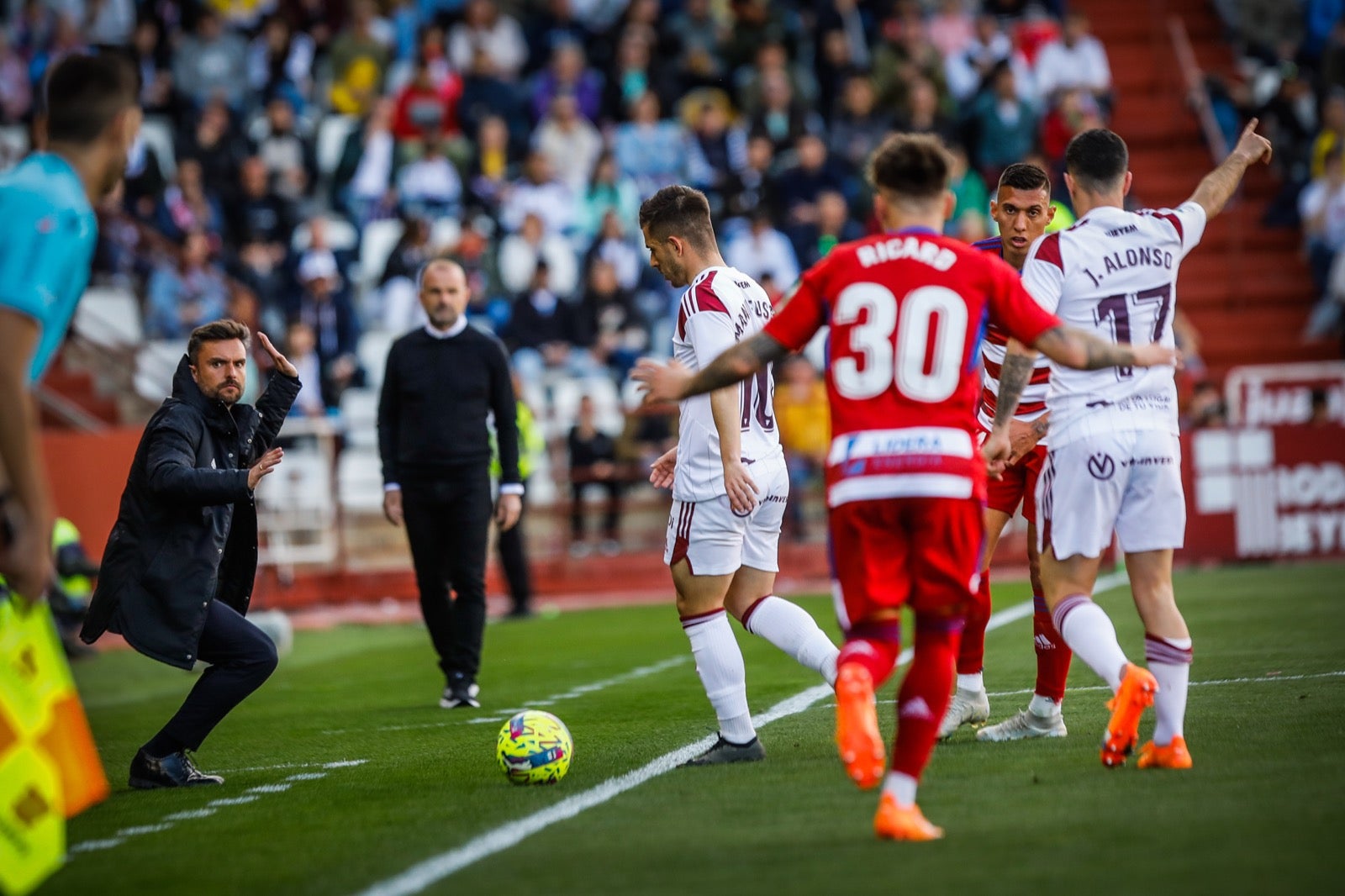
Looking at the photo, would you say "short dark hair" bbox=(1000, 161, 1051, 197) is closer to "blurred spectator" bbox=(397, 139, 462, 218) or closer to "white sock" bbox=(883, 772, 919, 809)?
"white sock" bbox=(883, 772, 919, 809)

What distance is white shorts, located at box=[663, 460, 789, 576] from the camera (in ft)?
22.7

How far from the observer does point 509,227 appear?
68.2 ft

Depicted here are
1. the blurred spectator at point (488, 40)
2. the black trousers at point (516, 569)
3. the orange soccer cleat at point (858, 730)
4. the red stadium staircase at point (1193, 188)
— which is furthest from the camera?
the blurred spectator at point (488, 40)

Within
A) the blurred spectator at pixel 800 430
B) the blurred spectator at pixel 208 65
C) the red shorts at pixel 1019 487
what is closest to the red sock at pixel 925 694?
the red shorts at pixel 1019 487

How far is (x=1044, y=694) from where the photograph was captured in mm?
7254

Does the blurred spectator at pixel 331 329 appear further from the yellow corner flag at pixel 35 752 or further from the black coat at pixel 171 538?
the yellow corner flag at pixel 35 752

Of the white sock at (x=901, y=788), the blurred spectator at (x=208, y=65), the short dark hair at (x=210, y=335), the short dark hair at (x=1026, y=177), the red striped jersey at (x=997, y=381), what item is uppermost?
the blurred spectator at (x=208, y=65)

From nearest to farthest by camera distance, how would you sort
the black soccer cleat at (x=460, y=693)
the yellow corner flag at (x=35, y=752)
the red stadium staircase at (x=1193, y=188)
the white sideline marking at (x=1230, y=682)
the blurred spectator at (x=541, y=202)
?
the yellow corner flag at (x=35, y=752) → the white sideline marking at (x=1230, y=682) → the black soccer cleat at (x=460, y=693) → the blurred spectator at (x=541, y=202) → the red stadium staircase at (x=1193, y=188)

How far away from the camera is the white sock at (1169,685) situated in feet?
20.6

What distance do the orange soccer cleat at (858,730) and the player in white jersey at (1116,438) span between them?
1441mm

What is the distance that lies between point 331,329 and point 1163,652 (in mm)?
14186

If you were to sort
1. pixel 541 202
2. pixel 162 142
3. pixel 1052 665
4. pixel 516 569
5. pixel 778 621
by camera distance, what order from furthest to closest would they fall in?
pixel 162 142 → pixel 541 202 → pixel 516 569 → pixel 1052 665 → pixel 778 621

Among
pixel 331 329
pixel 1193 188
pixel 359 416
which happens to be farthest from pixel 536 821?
pixel 1193 188

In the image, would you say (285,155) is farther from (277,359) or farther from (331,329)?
(277,359)
